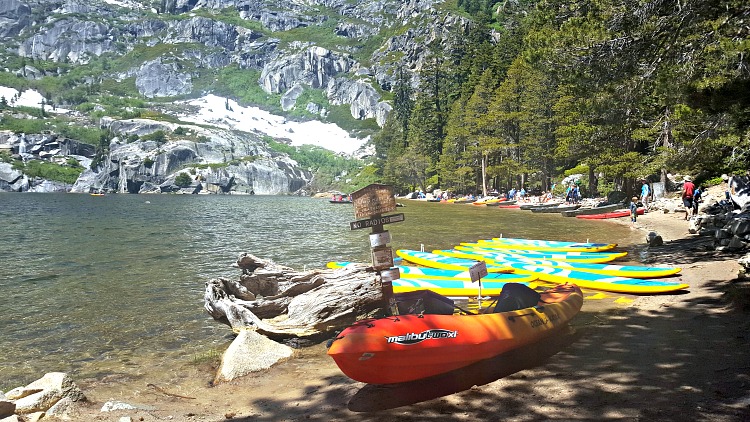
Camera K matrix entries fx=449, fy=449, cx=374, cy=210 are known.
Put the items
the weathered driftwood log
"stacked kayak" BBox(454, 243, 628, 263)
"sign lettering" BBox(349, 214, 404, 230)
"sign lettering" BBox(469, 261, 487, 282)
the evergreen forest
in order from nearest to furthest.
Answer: "sign lettering" BBox(349, 214, 404, 230) → "sign lettering" BBox(469, 261, 487, 282) → the evergreen forest → the weathered driftwood log → "stacked kayak" BBox(454, 243, 628, 263)

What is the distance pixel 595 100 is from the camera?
1803 cm

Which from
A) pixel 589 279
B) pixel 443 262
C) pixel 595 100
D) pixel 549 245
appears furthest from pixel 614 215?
pixel 589 279

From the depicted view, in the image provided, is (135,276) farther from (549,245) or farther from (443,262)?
(549,245)

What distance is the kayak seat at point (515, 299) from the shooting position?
7.86 meters

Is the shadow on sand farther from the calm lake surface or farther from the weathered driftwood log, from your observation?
the calm lake surface

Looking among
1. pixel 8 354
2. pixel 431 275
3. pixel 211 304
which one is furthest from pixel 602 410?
pixel 8 354

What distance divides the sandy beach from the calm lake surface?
165 cm

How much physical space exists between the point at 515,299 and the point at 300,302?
4.61 meters

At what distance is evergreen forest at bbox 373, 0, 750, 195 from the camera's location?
30.3 feet

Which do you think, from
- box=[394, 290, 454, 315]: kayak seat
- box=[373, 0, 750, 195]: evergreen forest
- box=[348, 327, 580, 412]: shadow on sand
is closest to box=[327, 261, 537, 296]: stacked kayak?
box=[394, 290, 454, 315]: kayak seat

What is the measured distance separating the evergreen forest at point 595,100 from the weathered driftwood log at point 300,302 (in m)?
7.32

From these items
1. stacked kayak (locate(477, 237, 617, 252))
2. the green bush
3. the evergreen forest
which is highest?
the green bush

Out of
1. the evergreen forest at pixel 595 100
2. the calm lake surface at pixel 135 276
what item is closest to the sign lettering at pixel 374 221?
the calm lake surface at pixel 135 276

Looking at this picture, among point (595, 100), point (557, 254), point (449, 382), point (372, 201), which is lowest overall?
point (449, 382)
